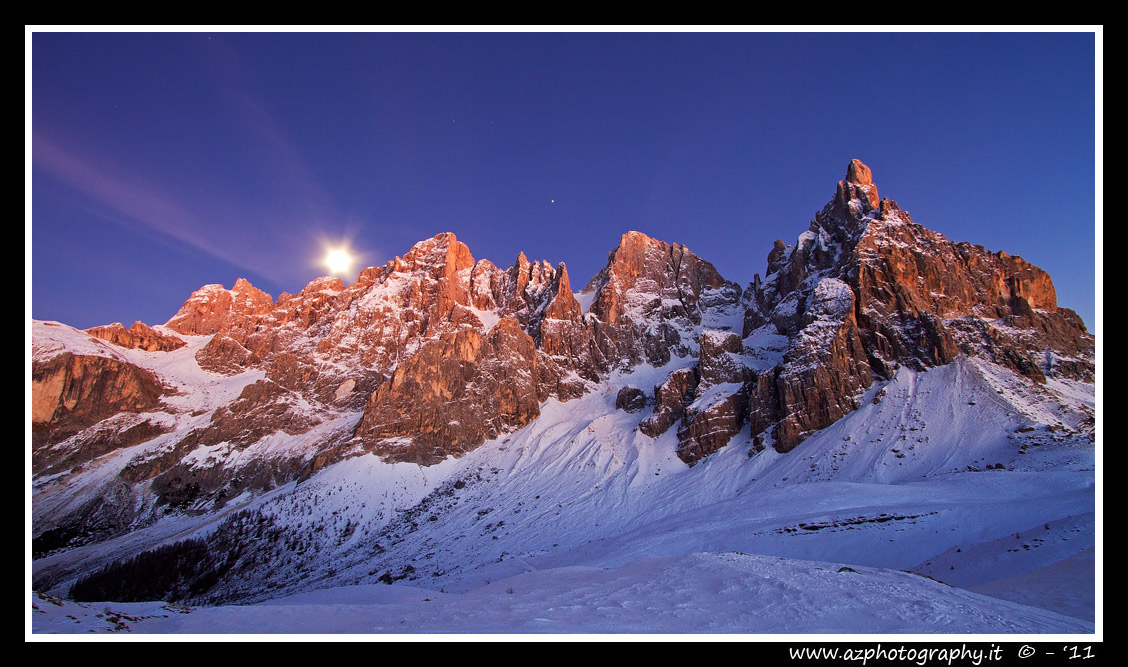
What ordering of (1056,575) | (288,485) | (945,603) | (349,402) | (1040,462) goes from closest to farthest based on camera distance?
(945,603)
(1056,575)
(1040,462)
(288,485)
(349,402)

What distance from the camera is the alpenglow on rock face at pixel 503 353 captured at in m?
85.6

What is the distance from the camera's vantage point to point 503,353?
124 m

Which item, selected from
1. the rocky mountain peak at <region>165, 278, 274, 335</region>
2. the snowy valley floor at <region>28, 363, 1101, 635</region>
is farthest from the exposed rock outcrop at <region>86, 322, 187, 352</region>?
the snowy valley floor at <region>28, 363, 1101, 635</region>

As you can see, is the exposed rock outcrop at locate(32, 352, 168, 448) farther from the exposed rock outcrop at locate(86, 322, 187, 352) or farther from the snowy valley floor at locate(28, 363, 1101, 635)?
the snowy valley floor at locate(28, 363, 1101, 635)

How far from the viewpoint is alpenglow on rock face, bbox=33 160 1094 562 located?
8562 centimetres

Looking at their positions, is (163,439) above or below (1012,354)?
below

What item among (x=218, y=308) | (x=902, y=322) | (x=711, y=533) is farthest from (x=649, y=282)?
(x=218, y=308)

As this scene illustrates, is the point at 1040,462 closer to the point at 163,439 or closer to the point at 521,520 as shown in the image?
the point at 521,520

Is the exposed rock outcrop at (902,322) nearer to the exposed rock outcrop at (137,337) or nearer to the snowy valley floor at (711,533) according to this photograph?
the snowy valley floor at (711,533)

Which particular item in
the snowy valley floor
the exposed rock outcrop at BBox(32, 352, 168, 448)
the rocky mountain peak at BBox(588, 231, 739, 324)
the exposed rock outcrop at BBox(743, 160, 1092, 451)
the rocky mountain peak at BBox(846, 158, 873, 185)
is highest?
the rocky mountain peak at BBox(846, 158, 873, 185)

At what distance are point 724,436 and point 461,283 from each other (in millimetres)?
97251

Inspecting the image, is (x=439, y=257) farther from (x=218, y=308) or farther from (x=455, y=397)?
(x=218, y=308)
